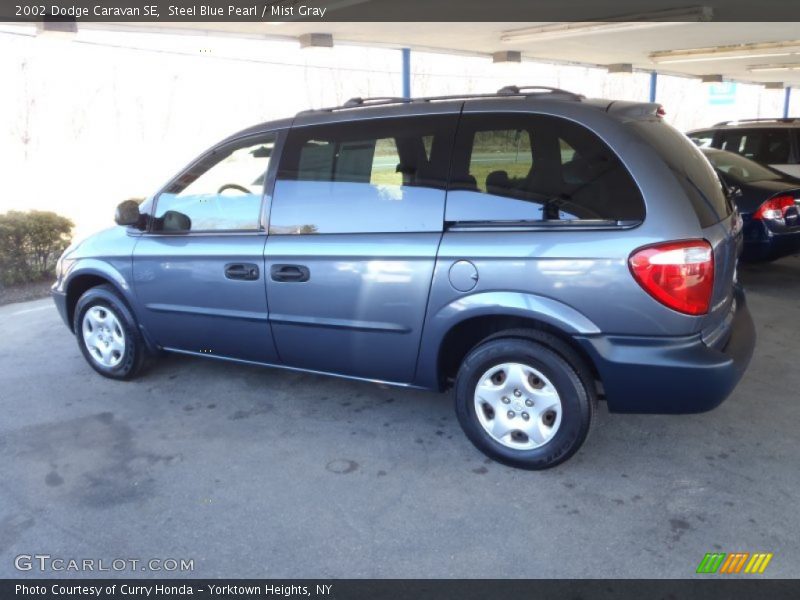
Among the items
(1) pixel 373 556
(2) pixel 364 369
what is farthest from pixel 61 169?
(1) pixel 373 556

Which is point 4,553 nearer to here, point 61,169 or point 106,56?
point 61,169

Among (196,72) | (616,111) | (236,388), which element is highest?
(196,72)

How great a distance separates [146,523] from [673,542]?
7.54ft

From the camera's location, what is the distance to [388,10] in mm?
7406

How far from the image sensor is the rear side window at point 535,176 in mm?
3010

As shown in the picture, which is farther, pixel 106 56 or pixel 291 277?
pixel 106 56

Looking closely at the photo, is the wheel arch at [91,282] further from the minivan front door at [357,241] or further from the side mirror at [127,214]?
the minivan front door at [357,241]

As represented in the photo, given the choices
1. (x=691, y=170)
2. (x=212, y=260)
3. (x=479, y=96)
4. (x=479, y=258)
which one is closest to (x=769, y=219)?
(x=691, y=170)

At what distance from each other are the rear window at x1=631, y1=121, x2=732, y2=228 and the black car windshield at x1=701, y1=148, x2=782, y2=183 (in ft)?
12.6

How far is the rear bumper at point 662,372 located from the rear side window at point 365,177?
1.04 meters

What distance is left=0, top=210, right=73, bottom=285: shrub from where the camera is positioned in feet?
25.1

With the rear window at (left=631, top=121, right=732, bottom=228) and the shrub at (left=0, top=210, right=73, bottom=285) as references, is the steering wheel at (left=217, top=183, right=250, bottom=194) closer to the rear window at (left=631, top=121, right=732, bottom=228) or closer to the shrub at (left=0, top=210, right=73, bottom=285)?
the rear window at (left=631, top=121, right=732, bottom=228)

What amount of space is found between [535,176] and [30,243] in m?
6.92

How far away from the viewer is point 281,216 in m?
3.79
